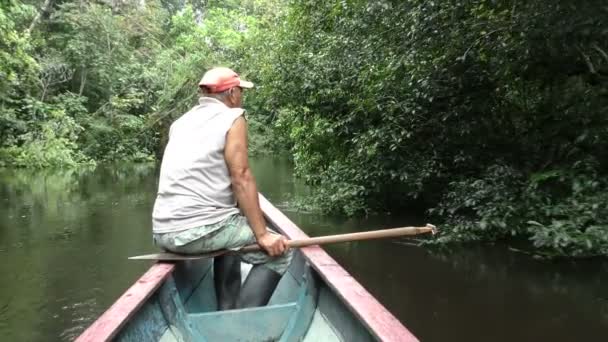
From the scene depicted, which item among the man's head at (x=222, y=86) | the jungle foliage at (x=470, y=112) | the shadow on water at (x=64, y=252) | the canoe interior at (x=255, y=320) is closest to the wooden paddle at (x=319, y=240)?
the canoe interior at (x=255, y=320)

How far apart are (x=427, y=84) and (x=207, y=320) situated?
4.41 meters

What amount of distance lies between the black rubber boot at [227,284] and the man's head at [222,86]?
2.76ft

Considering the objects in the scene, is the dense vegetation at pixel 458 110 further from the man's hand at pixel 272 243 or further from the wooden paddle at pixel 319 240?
the man's hand at pixel 272 243

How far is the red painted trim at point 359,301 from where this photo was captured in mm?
1953

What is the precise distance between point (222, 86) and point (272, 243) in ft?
2.60

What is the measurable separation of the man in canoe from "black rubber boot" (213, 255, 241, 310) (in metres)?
0.20

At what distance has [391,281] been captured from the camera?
5.55m

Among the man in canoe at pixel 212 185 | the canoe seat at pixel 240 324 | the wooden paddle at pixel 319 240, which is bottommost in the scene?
the canoe seat at pixel 240 324

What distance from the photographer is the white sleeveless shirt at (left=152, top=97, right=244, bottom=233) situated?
2.60m

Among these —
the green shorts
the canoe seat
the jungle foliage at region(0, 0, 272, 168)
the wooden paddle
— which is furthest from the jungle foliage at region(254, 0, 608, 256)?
the jungle foliage at region(0, 0, 272, 168)

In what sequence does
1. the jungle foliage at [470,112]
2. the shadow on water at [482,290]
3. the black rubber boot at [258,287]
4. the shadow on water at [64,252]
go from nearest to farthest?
the black rubber boot at [258,287]
the shadow on water at [482,290]
the shadow on water at [64,252]
the jungle foliage at [470,112]

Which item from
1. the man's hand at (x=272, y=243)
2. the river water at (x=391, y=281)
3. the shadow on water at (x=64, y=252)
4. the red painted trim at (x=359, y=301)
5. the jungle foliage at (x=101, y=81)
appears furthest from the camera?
the jungle foliage at (x=101, y=81)

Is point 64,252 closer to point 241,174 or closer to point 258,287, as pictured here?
point 258,287

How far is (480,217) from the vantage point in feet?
19.8
